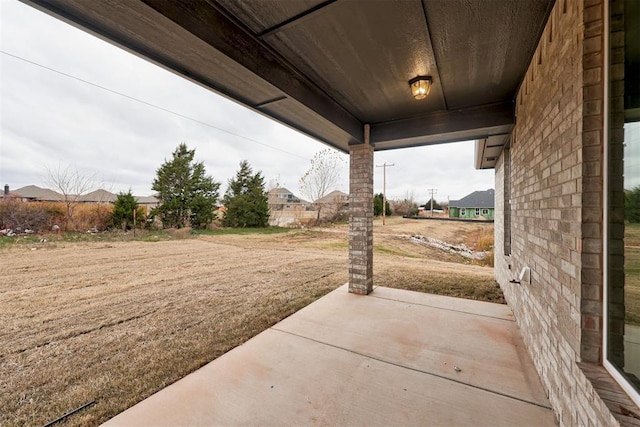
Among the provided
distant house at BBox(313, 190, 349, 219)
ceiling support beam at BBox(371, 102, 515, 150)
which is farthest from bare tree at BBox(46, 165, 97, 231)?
ceiling support beam at BBox(371, 102, 515, 150)

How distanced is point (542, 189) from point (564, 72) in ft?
2.89

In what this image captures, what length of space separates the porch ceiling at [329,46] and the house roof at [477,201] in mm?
29248

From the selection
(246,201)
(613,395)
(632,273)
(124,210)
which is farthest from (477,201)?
(124,210)

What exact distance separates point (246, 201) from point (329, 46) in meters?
15.7

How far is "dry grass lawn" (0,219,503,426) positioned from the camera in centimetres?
194

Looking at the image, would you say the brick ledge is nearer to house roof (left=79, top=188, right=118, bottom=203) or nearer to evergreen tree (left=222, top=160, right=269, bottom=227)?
house roof (left=79, top=188, right=118, bottom=203)

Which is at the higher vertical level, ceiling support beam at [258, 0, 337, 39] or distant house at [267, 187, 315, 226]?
ceiling support beam at [258, 0, 337, 39]

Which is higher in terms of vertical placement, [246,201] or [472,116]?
[472,116]

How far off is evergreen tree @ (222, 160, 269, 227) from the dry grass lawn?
898 centimetres

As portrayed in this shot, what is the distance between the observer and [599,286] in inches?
46.6

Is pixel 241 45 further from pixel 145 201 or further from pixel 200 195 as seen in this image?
pixel 145 201

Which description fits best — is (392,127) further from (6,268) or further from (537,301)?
(6,268)

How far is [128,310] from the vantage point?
352 cm

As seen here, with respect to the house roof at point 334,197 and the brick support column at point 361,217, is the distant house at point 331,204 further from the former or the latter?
the brick support column at point 361,217
